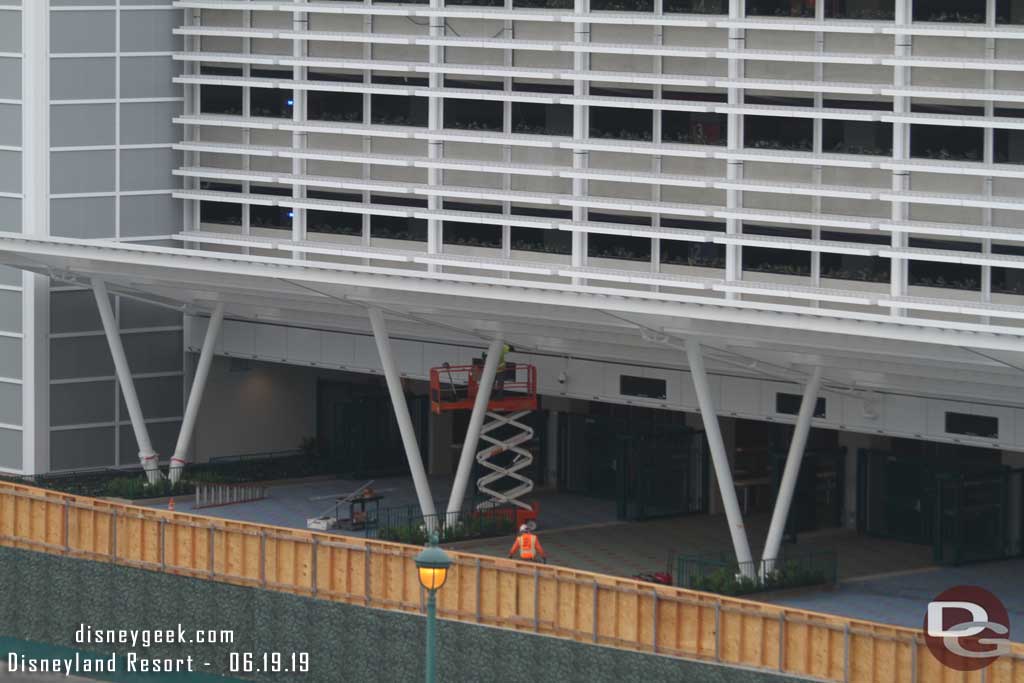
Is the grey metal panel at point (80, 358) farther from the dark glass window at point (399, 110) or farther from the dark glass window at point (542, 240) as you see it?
the dark glass window at point (542, 240)

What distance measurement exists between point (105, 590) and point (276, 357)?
1435cm

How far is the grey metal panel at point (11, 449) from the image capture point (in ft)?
215

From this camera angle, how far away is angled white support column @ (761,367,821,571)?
52.2 meters

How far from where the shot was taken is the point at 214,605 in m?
51.0

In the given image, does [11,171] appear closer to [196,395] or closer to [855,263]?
[196,395]

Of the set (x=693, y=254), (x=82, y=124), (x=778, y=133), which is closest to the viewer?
(x=778, y=133)

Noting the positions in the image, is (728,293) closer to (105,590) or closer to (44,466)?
(105,590)

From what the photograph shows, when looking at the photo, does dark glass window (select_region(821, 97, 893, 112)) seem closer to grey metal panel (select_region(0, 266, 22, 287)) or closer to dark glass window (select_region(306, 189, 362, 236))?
dark glass window (select_region(306, 189, 362, 236))

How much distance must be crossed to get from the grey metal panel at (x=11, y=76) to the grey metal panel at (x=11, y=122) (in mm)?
278

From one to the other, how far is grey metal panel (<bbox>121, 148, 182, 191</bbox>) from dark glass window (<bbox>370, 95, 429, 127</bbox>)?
7169 mm

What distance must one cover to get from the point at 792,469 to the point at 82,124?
22035 millimetres

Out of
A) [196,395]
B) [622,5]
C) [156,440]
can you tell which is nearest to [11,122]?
[196,395]

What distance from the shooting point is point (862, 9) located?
51.9m

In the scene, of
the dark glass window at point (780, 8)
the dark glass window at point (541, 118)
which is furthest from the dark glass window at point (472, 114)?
the dark glass window at point (780, 8)
